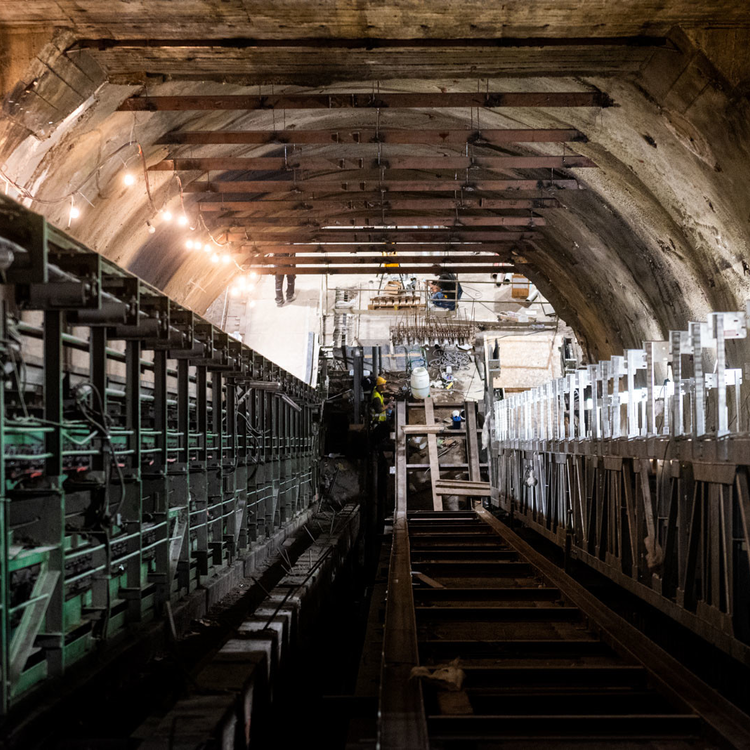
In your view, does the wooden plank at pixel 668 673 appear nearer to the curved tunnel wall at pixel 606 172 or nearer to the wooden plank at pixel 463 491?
the curved tunnel wall at pixel 606 172

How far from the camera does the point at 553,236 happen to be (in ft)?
45.2

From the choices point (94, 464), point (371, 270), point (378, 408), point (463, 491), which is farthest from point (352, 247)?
point (94, 464)

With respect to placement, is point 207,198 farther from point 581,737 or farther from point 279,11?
point 581,737

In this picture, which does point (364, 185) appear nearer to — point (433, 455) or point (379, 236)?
point (379, 236)

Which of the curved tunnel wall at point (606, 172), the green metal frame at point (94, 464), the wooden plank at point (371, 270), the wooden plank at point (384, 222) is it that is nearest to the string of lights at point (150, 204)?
the curved tunnel wall at point (606, 172)

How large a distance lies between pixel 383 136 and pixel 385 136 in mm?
29

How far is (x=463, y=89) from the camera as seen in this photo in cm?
992

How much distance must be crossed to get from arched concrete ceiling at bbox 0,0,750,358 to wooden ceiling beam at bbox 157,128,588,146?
266 mm

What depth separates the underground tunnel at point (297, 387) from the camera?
15.8ft

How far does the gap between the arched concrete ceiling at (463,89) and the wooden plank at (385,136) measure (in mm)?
305

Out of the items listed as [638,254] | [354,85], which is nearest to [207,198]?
[354,85]

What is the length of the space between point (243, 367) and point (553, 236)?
20.8 feet

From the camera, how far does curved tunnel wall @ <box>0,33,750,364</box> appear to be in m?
7.69

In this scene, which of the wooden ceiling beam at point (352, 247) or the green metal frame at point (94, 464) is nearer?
the green metal frame at point (94, 464)
